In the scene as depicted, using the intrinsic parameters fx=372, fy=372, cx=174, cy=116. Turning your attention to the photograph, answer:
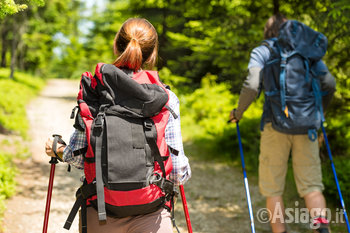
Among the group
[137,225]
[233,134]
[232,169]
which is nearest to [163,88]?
[137,225]

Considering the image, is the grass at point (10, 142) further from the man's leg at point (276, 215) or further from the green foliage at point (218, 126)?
the green foliage at point (218, 126)

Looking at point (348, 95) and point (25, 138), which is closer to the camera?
point (348, 95)

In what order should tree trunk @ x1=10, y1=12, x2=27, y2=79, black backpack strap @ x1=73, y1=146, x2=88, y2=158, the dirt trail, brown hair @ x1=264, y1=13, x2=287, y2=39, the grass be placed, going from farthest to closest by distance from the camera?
tree trunk @ x1=10, y1=12, x2=27, y2=79, the grass, the dirt trail, brown hair @ x1=264, y1=13, x2=287, y2=39, black backpack strap @ x1=73, y1=146, x2=88, y2=158

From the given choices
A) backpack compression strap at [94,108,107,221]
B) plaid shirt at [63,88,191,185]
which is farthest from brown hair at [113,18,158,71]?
backpack compression strap at [94,108,107,221]

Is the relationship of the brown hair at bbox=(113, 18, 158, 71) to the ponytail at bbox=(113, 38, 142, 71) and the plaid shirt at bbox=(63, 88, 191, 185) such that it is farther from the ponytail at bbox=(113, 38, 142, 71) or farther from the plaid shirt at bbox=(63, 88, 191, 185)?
the plaid shirt at bbox=(63, 88, 191, 185)

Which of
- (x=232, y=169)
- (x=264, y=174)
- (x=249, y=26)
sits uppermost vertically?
(x=249, y=26)

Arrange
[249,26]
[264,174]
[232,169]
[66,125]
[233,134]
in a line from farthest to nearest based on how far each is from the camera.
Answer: [66,125]
[233,134]
[232,169]
[249,26]
[264,174]

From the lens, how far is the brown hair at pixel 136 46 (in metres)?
1.97

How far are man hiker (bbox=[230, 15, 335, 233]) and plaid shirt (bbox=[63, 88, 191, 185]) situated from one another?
5.45ft

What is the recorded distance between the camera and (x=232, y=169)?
24.6 feet

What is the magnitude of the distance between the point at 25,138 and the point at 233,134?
188 inches

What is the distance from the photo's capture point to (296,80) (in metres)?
3.40

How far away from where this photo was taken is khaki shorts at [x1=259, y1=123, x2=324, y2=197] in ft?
11.6

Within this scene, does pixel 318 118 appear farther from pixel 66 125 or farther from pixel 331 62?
pixel 66 125
